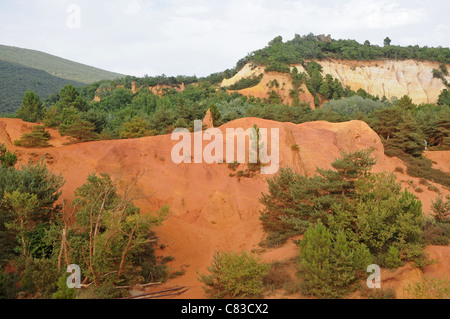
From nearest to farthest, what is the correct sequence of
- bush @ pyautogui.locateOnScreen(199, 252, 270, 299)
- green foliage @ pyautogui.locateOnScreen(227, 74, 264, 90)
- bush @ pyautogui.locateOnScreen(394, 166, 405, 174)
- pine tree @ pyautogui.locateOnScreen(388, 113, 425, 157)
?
bush @ pyautogui.locateOnScreen(199, 252, 270, 299) → bush @ pyautogui.locateOnScreen(394, 166, 405, 174) → pine tree @ pyautogui.locateOnScreen(388, 113, 425, 157) → green foliage @ pyautogui.locateOnScreen(227, 74, 264, 90)

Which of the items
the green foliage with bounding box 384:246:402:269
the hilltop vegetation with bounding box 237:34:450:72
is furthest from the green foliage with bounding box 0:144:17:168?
the hilltop vegetation with bounding box 237:34:450:72

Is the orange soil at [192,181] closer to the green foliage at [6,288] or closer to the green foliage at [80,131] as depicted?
the green foliage at [80,131]

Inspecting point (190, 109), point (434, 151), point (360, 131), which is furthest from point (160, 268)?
point (434, 151)

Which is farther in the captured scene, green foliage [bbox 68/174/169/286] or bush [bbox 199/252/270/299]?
bush [bbox 199/252/270/299]

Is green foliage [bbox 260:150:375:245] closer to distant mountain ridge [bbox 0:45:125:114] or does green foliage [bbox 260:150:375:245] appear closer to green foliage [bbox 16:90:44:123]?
green foliage [bbox 16:90:44:123]

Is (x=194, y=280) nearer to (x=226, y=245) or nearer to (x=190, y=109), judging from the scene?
(x=226, y=245)

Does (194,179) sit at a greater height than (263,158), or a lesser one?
lesser

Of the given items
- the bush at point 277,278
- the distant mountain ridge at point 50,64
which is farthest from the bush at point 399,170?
the distant mountain ridge at point 50,64
